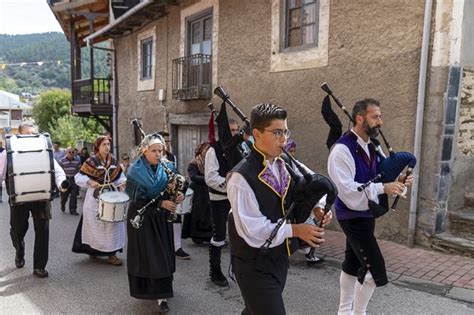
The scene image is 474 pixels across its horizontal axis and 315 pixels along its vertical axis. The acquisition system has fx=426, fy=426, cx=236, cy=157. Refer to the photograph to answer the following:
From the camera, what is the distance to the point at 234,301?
420 centimetres

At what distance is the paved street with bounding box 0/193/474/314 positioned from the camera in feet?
13.3

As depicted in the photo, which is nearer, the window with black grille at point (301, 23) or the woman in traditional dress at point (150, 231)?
the woman in traditional dress at point (150, 231)

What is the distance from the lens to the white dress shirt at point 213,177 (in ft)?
15.6

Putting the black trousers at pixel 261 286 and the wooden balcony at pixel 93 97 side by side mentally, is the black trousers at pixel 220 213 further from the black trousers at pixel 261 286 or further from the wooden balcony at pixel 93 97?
the wooden balcony at pixel 93 97

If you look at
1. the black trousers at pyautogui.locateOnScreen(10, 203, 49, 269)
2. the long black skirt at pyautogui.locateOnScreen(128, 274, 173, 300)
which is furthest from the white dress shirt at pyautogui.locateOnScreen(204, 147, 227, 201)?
the black trousers at pyautogui.locateOnScreen(10, 203, 49, 269)

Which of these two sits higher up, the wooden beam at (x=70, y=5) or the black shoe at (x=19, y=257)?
the wooden beam at (x=70, y=5)

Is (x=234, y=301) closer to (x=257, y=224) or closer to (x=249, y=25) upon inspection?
(x=257, y=224)

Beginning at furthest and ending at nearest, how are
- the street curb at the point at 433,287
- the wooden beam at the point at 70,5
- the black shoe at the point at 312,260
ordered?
the wooden beam at the point at 70,5
the black shoe at the point at 312,260
the street curb at the point at 433,287

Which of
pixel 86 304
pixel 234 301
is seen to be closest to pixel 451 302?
pixel 234 301

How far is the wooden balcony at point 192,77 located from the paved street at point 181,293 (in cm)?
543

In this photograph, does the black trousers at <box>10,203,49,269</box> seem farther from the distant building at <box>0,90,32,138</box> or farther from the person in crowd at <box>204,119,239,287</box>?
the distant building at <box>0,90,32,138</box>

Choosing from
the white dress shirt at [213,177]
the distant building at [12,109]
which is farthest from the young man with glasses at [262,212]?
the distant building at [12,109]

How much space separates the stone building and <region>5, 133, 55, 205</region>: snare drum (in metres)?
4.31

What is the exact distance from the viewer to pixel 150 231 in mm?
4012
